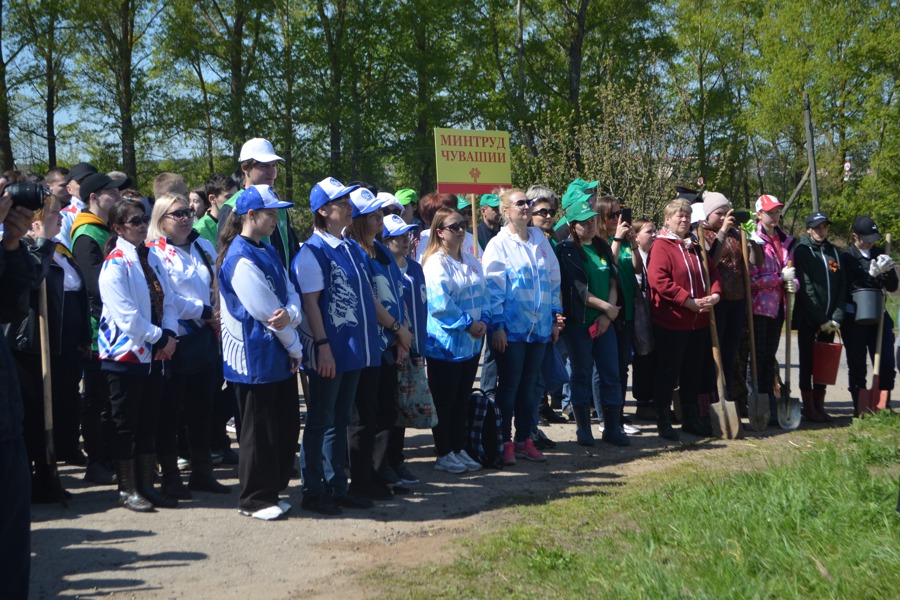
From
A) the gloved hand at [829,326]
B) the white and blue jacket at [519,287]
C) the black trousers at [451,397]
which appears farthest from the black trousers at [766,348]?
the black trousers at [451,397]

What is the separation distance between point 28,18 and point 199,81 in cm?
825

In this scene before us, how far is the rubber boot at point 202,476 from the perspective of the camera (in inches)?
270

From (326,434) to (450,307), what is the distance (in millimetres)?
1402

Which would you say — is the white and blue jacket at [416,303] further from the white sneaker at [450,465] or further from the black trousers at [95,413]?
the black trousers at [95,413]

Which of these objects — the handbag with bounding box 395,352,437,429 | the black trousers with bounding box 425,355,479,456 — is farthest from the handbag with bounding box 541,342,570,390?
the handbag with bounding box 395,352,437,429

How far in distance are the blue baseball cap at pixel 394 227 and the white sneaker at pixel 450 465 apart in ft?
5.73

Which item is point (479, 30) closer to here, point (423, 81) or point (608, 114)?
point (423, 81)

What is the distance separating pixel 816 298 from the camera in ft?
32.5

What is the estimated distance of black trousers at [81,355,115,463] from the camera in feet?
22.8

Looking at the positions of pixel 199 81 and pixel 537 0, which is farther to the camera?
pixel 537 0

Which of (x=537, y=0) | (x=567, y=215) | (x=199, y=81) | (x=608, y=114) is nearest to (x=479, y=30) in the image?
(x=537, y=0)

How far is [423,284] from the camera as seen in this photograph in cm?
735

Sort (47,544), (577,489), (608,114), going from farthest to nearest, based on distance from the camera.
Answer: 1. (608,114)
2. (577,489)
3. (47,544)

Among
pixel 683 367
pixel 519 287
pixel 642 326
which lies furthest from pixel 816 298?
pixel 519 287
